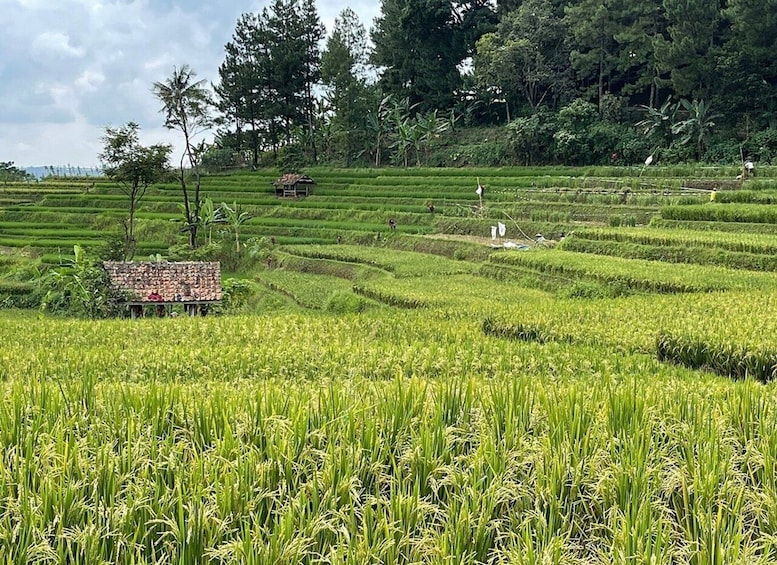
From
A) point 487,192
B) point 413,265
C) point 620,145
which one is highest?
point 620,145

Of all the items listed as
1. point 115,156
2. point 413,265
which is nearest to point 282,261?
point 413,265

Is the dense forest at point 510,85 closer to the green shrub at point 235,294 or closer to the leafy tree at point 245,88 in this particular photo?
the leafy tree at point 245,88

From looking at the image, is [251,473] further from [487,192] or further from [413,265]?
[487,192]

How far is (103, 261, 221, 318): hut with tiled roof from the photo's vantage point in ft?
54.8

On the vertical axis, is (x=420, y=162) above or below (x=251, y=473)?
above

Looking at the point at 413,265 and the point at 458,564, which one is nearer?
the point at 458,564

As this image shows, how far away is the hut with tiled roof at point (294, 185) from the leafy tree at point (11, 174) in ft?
80.4

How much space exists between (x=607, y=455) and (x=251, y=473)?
1392 mm

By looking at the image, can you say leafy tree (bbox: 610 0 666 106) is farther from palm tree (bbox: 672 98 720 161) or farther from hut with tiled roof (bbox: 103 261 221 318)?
hut with tiled roof (bbox: 103 261 221 318)

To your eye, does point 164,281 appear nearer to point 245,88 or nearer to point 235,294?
point 235,294

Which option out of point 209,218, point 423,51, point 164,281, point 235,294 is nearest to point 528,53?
point 423,51

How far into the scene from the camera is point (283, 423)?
2.72 m

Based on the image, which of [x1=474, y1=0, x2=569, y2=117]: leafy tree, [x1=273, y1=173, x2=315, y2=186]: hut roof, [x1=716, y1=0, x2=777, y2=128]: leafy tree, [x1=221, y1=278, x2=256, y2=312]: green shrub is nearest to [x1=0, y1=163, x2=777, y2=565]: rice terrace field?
[x1=221, y1=278, x2=256, y2=312]: green shrub

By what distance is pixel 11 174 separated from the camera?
51406 mm
